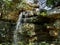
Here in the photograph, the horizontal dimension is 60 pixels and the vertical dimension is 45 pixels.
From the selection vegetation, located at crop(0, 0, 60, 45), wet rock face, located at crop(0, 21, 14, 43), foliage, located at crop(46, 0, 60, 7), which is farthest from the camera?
wet rock face, located at crop(0, 21, 14, 43)

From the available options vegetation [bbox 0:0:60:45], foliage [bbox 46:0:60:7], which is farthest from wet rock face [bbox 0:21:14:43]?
foliage [bbox 46:0:60:7]

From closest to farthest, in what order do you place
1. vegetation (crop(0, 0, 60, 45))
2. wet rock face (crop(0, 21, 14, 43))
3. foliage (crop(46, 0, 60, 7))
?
vegetation (crop(0, 0, 60, 45)) → foliage (crop(46, 0, 60, 7)) → wet rock face (crop(0, 21, 14, 43))

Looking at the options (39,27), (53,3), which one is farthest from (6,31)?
(53,3)

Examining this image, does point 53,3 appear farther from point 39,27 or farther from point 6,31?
point 6,31

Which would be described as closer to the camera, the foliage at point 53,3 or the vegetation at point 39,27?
the vegetation at point 39,27

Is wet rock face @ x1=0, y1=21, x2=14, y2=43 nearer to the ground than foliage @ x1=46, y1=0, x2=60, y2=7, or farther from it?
nearer to the ground

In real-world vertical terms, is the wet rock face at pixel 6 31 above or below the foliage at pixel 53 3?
below

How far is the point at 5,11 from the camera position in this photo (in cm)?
836

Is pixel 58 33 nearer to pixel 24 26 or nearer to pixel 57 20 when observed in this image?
pixel 57 20

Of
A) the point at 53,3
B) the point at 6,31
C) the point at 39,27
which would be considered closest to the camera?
the point at 39,27

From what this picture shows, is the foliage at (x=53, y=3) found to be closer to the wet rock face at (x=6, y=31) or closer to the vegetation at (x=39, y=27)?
the vegetation at (x=39, y=27)

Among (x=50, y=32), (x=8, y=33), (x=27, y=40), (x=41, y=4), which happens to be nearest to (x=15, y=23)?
(x=8, y=33)

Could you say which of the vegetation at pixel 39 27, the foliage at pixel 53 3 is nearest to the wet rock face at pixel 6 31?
the vegetation at pixel 39 27

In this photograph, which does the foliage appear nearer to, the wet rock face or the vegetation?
the vegetation
